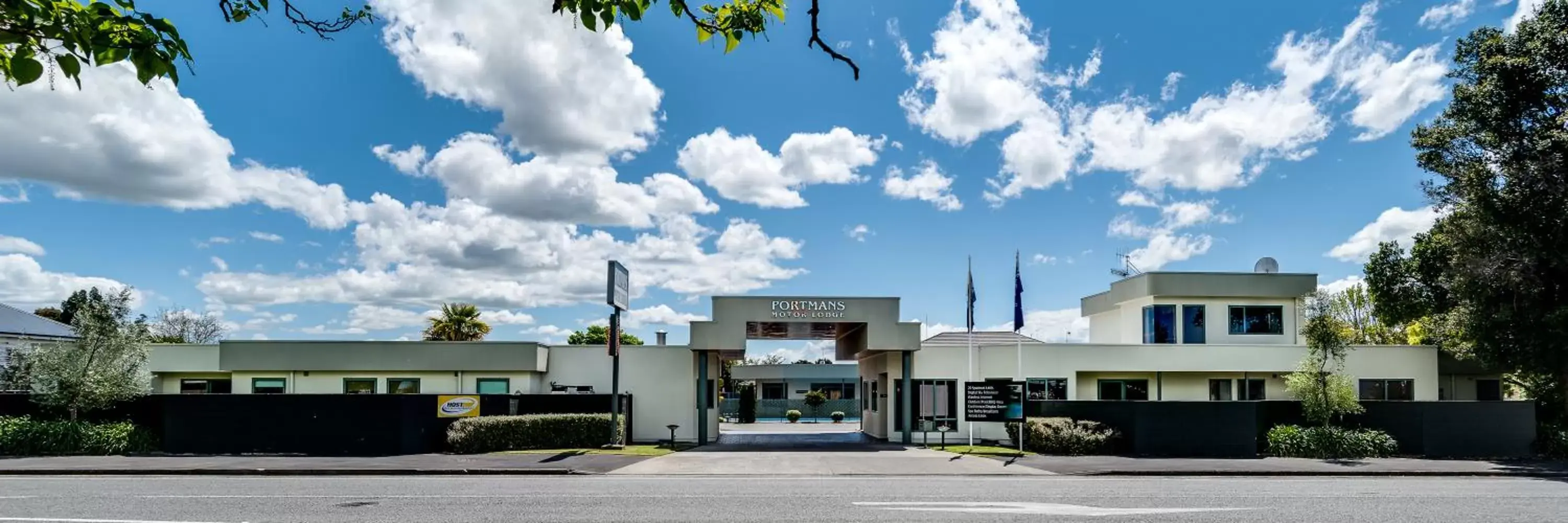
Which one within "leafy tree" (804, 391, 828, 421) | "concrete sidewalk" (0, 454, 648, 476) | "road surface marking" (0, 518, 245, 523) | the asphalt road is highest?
"road surface marking" (0, 518, 245, 523)

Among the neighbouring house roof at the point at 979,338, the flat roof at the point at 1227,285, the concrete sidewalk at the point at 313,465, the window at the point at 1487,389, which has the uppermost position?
the flat roof at the point at 1227,285

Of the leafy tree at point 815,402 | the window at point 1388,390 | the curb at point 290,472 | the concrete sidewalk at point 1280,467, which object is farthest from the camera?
the leafy tree at point 815,402

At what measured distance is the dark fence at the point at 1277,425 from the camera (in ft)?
81.2

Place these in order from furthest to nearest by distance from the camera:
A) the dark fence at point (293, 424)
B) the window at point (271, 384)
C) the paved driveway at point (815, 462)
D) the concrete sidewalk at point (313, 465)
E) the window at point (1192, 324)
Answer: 1. the window at point (1192, 324)
2. the window at point (271, 384)
3. the dark fence at point (293, 424)
4. the paved driveway at point (815, 462)
5. the concrete sidewalk at point (313, 465)

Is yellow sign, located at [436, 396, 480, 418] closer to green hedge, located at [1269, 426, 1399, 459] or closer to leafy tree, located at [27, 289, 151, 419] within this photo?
leafy tree, located at [27, 289, 151, 419]

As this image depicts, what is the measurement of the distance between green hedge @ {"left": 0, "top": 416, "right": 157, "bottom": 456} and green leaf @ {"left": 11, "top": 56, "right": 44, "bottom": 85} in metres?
24.5

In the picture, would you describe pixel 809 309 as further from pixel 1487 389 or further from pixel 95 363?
pixel 1487 389

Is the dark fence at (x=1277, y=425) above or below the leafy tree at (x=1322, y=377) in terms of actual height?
below

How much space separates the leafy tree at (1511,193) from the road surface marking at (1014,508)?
18743mm

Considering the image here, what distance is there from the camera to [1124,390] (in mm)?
32812

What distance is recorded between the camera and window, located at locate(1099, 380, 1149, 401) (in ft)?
107

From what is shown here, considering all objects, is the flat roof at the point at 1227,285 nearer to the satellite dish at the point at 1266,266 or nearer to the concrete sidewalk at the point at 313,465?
the satellite dish at the point at 1266,266

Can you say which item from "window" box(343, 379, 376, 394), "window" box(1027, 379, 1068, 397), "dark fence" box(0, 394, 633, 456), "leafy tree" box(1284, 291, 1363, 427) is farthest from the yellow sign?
"leafy tree" box(1284, 291, 1363, 427)

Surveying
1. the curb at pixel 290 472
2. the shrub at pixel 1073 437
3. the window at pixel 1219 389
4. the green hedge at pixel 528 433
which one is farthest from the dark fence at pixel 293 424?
the window at pixel 1219 389
